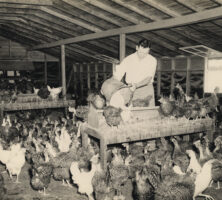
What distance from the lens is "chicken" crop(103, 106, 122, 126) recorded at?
408cm

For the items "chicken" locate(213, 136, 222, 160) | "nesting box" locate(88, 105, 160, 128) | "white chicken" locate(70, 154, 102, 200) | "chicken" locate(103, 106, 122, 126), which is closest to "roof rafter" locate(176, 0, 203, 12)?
"nesting box" locate(88, 105, 160, 128)

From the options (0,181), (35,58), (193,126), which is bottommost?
(0,181)

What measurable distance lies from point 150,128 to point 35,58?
13.4 metres

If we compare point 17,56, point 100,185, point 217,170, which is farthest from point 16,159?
point 17,56

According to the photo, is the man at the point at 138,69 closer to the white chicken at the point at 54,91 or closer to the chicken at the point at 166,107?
the chicken at the point at 166,107

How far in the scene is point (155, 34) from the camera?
841cm

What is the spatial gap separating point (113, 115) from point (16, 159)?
1.75 meters

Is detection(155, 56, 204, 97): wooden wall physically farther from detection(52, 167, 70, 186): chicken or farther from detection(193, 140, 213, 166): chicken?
detection(52, 167, 70, 186): chicken

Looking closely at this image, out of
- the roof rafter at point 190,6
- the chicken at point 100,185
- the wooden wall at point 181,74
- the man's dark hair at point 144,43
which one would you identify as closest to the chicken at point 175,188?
the chicken at point 100,185

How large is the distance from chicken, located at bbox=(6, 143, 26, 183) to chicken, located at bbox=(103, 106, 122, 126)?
59.6 inches

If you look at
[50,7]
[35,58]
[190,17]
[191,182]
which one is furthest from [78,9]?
[35,58]

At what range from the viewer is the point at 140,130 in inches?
170

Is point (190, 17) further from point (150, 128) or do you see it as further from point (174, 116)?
point (150, 128)

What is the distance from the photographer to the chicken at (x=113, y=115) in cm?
408
